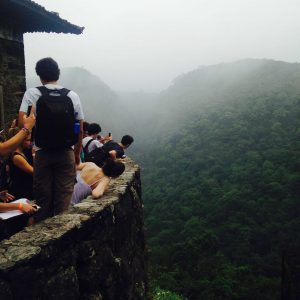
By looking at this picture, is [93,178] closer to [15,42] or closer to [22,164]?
[22,164]

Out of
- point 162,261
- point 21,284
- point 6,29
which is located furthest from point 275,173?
point 21,284

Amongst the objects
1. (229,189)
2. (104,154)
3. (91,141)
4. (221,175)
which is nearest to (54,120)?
(104,154)

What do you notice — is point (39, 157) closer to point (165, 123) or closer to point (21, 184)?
point (21, 184)

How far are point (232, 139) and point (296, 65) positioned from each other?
29564mm

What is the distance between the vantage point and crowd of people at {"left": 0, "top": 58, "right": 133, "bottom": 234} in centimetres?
337

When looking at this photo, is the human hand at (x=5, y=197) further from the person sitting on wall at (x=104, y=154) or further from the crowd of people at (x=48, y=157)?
the person sitting on wall at (x=104, y=154)

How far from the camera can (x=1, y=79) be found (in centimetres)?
681

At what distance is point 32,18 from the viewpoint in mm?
7164

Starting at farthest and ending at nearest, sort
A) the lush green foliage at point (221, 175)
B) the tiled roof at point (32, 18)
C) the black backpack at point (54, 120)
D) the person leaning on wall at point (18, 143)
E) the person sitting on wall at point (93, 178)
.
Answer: the lush green foliage at point (221, 175)
the tiled roof at point (32, 18)
the person sitting on wall at point (93, 178)
the black backpack at point (54, 120)
the person leaning on wall at point (18, 143)

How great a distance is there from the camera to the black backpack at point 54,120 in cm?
337

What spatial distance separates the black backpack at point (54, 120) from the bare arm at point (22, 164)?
485 millimetres

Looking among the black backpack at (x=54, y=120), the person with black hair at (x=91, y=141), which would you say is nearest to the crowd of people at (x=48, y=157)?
the black backpack at (x=54, y=120)

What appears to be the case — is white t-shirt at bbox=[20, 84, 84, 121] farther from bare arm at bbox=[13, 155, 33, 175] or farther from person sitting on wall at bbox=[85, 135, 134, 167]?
person sitting on wall at bbox=[85, 135, 134, 167]

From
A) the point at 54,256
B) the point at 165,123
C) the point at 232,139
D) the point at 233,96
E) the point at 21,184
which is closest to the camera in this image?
the point at 54,256
